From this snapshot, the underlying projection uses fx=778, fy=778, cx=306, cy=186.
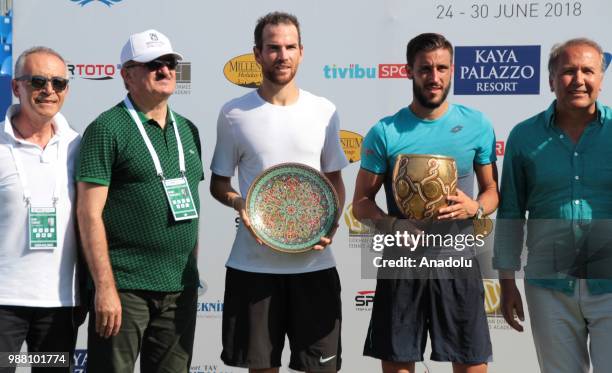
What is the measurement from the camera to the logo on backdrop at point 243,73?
14.6 feet

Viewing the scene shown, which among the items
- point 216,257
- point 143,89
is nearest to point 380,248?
point 143,89

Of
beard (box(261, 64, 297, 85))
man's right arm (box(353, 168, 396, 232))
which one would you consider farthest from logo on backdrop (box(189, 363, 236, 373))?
beard (box(261, 64, 297, 85))

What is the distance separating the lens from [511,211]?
9.72ft

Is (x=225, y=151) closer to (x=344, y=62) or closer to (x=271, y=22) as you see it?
(x=271, y=22)

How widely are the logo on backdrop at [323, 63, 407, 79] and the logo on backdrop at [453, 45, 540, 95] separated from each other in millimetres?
324

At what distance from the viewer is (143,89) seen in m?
2.90

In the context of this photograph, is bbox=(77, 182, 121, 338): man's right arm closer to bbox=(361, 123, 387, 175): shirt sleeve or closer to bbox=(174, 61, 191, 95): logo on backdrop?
bbox=(361, 123, 387, 175): shirt sleeve

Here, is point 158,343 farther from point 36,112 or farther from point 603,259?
point 603,259

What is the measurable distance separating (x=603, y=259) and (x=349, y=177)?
1.78 meters

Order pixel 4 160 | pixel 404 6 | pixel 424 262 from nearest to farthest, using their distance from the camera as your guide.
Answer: pixel 4 160 < pixel 424 262 < pixel 404 6

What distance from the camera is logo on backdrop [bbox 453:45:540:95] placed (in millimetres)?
4207

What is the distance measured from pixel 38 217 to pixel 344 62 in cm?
210

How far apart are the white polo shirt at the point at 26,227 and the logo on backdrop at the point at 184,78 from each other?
1.67m

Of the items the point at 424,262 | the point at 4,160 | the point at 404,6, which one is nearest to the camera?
the point at 4,160
